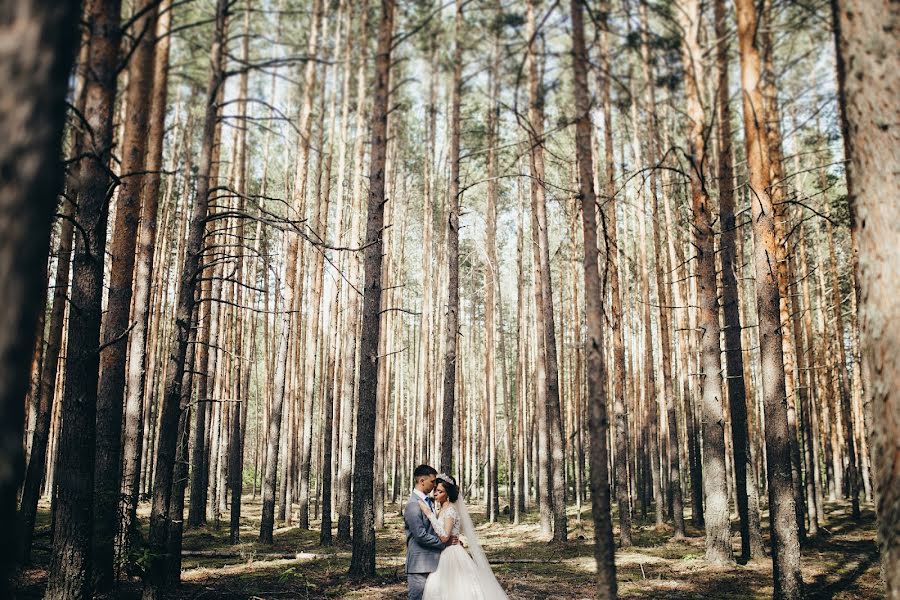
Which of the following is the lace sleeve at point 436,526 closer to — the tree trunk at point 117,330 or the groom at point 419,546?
the groom at point 419,546

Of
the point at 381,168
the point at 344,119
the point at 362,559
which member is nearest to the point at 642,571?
the point at 362,559

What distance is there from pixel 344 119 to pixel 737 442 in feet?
36.4

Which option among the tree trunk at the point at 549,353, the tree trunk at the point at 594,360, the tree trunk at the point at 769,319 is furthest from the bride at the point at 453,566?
the tree trunk at the point at 549,353

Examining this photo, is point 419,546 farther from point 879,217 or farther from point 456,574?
point 879,217

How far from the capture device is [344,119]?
13805 millimetres

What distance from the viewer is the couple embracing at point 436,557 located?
5234mm

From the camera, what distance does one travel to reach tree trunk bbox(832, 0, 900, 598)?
3031 mm

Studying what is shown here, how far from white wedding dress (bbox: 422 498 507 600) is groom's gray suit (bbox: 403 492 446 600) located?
2.5 inches

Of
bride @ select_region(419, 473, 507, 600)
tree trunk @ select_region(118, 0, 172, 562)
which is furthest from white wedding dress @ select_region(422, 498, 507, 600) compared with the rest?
tree trunk @ select_region(118, 0, 172, 562)

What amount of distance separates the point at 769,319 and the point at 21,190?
794cm

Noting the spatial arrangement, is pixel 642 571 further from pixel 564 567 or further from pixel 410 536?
pixel 410 536

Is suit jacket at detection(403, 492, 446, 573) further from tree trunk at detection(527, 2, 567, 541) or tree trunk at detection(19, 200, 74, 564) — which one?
tree trunk at detection(527, 2, 567, 541)

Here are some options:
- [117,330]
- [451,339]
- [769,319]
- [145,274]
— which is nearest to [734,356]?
[769,319]

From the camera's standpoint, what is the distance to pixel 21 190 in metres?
1.77
